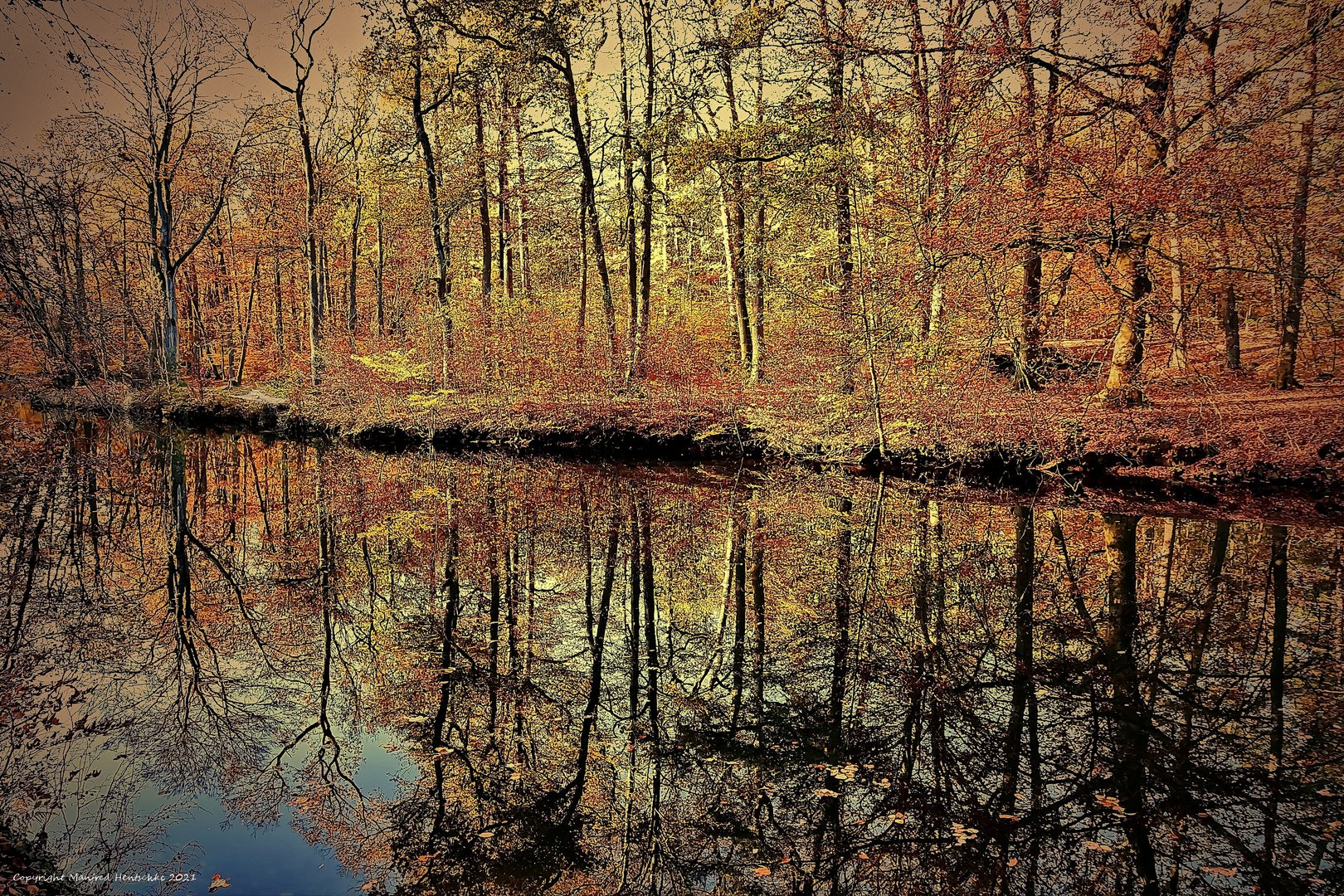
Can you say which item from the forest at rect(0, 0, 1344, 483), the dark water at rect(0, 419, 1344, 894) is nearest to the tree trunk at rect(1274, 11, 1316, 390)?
the forest at rect(0, 0, 1344, 483)

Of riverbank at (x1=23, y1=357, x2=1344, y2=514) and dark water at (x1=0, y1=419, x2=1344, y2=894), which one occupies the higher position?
riverbank at (x1=23, y1=357, x2=1344, y2=514)

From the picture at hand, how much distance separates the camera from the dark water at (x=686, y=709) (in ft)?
12.6

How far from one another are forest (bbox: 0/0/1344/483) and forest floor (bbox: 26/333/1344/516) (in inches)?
4.0

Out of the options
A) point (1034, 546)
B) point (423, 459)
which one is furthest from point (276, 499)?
point (1034, 546)

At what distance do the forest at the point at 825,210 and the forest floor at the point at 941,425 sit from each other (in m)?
0.10

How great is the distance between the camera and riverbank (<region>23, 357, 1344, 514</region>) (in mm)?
12641

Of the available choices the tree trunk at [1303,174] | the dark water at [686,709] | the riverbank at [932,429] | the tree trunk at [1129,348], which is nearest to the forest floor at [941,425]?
the riverbank at [932,429]

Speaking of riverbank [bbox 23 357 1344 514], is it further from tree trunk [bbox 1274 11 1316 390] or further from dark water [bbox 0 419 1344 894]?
dark water [bbox 0 419 1344 894]

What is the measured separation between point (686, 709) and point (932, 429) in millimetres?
11511

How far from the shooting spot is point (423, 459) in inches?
762

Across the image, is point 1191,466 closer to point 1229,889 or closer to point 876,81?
point 876,81

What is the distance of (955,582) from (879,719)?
365 cm

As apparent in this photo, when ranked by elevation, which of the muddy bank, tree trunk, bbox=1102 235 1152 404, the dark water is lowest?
the dark water

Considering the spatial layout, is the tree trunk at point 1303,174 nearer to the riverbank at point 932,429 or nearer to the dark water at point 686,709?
the riverbank at point 932,429
